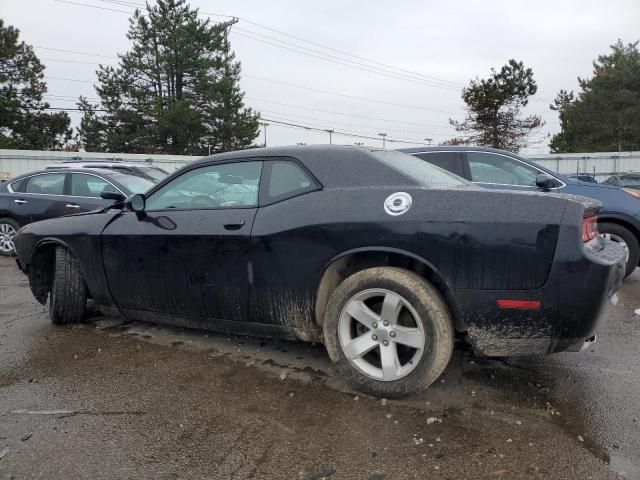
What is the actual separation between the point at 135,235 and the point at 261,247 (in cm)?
116

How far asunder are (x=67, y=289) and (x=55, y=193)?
15.0ft

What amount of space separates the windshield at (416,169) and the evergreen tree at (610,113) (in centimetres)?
3831

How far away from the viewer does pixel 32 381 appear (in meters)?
3.19

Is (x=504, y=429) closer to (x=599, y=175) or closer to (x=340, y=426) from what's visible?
(x=340, y=426)

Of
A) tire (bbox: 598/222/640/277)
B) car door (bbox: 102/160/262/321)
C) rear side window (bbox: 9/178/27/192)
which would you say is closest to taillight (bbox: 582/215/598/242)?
car door (bbox: 102/160/262/321)

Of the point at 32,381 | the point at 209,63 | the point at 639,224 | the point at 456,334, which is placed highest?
the point at 209,63

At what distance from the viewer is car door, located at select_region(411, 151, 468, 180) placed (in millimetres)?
6168

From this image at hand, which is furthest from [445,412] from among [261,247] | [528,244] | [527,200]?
[261,247]

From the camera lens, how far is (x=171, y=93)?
33500mm

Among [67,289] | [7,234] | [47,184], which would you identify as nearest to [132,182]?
[47,184]

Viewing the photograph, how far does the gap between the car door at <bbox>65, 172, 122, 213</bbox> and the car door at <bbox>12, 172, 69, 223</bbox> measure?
17cm

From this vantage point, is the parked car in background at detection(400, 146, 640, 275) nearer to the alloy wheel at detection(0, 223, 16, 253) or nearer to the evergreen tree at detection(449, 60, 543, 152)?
the alloy wheel at detection(0, 223, 16, 253)

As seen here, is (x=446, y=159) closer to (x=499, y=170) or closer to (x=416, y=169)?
(x=499, y=170)

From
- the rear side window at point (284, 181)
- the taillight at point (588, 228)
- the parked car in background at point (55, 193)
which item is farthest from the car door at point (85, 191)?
the taillight at point (588, 228)
